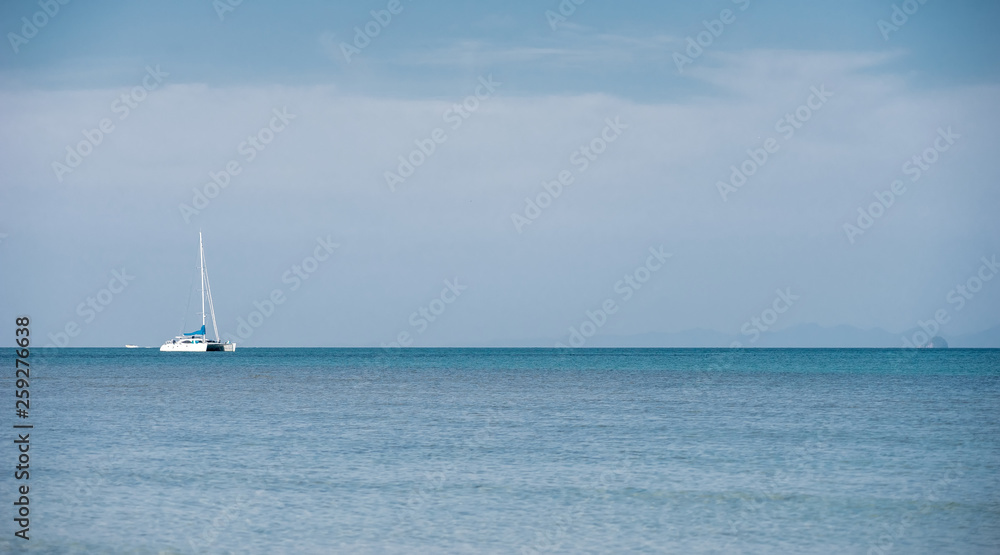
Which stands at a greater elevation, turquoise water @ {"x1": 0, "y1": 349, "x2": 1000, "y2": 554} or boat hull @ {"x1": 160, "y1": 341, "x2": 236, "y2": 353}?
boat hull @ {"x1": 160, "y1": 341, "x2": 236, "y2": 353}

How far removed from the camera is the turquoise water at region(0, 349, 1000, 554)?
16.4 meters

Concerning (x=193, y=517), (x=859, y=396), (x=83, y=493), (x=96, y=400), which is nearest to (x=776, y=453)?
(x=193, y=517)

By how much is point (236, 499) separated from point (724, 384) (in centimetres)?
5086

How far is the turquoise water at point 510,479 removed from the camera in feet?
53.9

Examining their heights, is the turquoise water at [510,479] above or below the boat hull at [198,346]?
below

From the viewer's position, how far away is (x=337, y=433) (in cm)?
3125

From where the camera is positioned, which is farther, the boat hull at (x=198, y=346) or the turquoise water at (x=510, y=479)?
the boat hull at (x=198, y=346)

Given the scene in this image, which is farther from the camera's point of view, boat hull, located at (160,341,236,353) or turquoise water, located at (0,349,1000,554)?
boat hull, located at (160,341,236,353)

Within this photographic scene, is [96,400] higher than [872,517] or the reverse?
higher

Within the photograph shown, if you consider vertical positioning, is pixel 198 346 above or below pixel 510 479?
above

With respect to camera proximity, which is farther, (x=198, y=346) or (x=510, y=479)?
(x=198, y=346)

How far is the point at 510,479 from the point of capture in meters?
21.9

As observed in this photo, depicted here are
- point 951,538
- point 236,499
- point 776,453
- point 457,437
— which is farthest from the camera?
point 457,437

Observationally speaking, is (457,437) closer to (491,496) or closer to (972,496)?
(491,496)
